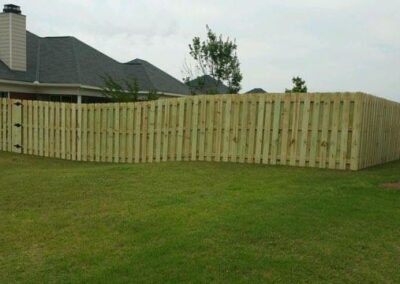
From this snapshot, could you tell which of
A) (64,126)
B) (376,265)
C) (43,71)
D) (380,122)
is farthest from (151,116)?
(43,71)

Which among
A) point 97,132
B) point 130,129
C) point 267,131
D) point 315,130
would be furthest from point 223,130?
point 97,132

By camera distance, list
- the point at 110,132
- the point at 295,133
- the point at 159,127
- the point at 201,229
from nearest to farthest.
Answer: the point at 201,229, the point at 295,133, the point at 159,127, the point at 110,132

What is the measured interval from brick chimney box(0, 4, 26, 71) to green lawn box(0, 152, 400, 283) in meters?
13.1

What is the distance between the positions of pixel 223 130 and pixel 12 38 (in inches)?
540

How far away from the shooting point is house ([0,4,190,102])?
2058 cm

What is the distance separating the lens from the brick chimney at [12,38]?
20.7m

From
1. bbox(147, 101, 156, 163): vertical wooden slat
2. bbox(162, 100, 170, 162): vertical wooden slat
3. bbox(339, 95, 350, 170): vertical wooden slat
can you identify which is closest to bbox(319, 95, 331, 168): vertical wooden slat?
bbox(339, 95, 350, 170): vertical wooden slat

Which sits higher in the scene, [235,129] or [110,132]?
[235,129]

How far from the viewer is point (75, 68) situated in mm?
21984

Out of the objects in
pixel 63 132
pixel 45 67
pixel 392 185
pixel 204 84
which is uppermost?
pixel 45 67

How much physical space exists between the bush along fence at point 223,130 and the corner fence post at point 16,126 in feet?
0.10

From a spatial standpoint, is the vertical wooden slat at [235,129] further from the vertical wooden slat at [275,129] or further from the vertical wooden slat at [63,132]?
the vertical wooden slat at [63,132]

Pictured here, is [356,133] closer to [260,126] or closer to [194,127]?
[260,126]

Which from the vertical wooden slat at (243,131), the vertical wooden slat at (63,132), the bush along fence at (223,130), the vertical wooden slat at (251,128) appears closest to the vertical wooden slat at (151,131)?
the bush along fence at (223,130)
